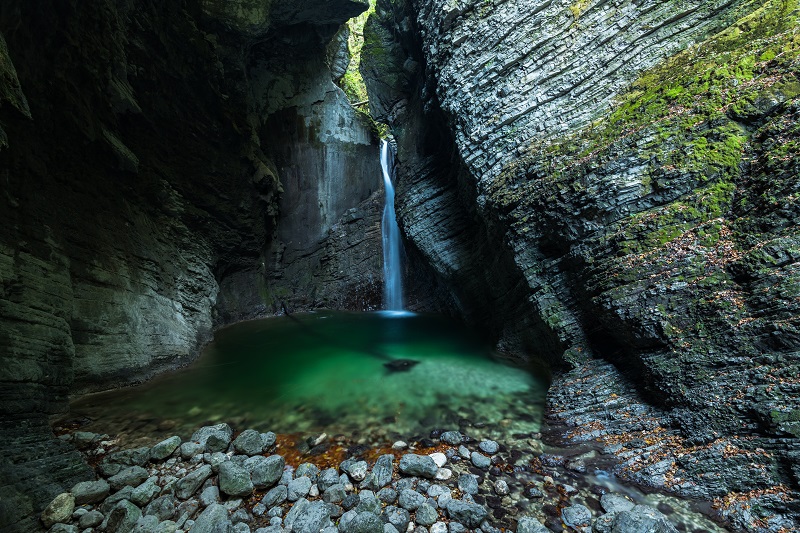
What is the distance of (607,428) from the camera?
462 centimetres

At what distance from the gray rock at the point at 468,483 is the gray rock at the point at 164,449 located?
376cm

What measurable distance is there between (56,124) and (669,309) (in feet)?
34.5

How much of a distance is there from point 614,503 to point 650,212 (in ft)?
13.6

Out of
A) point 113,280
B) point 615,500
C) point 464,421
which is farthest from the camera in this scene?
point 113,280

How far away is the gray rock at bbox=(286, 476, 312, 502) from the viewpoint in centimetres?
366

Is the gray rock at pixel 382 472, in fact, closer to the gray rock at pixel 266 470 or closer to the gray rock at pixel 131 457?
the gray rock at pixel 266 470

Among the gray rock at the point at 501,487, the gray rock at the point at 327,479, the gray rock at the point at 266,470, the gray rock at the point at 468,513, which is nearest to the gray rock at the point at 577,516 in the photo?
the gray rock at the point at 501,487

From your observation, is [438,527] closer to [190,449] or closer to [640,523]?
[640,523]

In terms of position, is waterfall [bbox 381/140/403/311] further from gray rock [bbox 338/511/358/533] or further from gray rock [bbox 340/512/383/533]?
gray rock [bbox 340/512/383/533]

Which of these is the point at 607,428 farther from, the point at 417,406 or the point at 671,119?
the point at 671,119

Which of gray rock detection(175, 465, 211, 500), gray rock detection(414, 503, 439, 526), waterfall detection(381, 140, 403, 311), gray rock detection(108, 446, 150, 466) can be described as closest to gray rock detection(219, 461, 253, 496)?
gray rock detection(175, 465, 211, 500)

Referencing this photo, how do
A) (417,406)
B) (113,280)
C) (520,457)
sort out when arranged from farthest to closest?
(113,280) < (417,406) < (520,457)

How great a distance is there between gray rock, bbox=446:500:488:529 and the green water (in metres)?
1.62

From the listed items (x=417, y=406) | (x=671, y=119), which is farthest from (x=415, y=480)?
(x=671, y=119)
